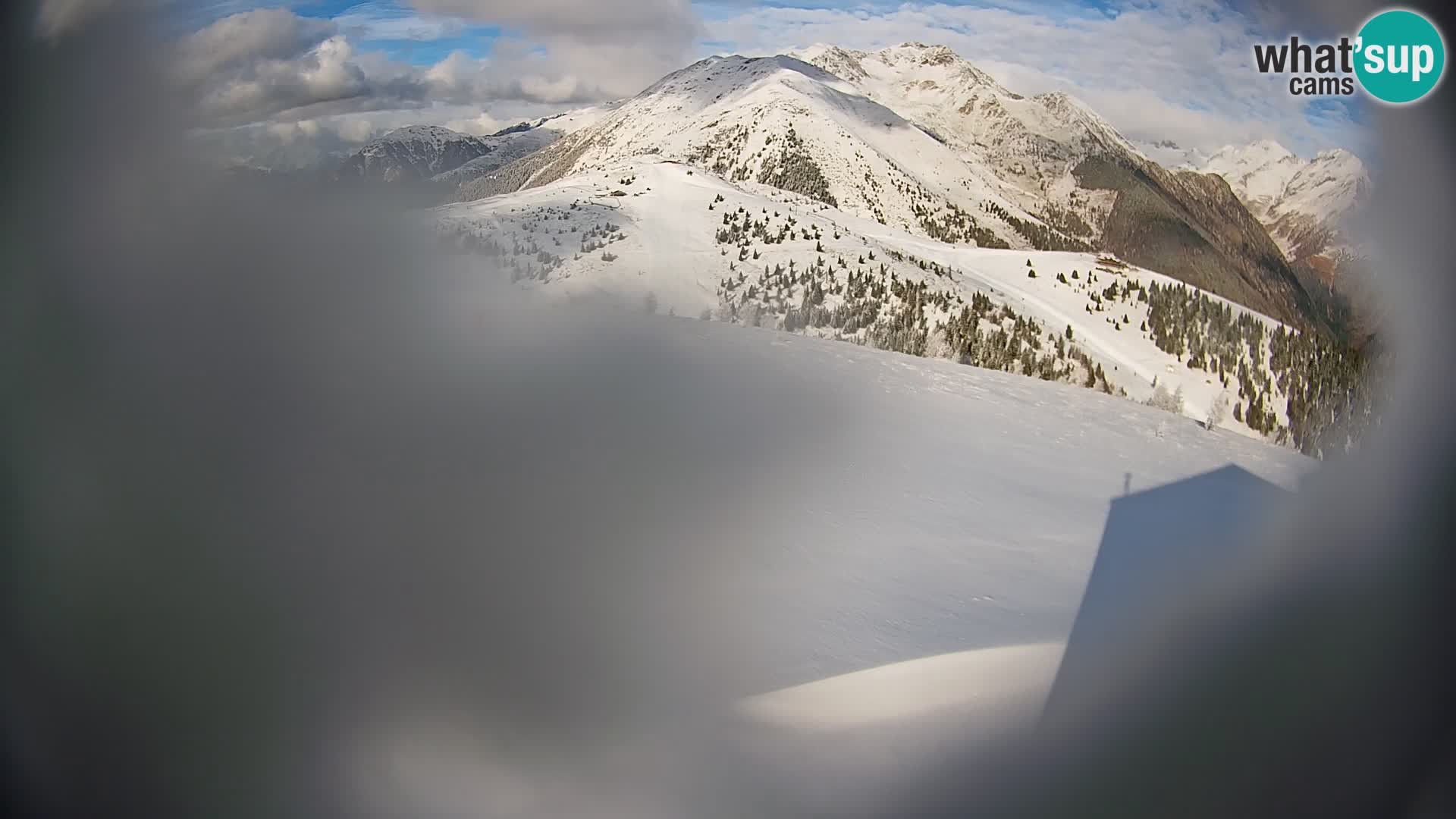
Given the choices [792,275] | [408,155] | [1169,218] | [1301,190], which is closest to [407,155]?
[408,155]

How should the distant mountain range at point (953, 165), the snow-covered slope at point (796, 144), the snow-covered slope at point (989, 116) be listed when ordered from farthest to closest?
the snow-covered slope at point (796, 144)
the snow-covered slope at point (989, 116)
the distant mountain range at point (953, 165)

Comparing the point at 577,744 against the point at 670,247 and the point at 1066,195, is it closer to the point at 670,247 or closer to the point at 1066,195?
the point at 670,247

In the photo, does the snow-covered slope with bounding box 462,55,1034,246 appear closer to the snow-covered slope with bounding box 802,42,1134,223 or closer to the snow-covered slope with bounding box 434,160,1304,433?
the snow-covered slope with bounding box 802,42,1134,223

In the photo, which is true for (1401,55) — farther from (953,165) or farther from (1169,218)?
(953,165)

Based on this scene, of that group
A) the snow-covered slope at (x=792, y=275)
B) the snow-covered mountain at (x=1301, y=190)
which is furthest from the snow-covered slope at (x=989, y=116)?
Result: the snow-covered slope at (x=792, y=275)

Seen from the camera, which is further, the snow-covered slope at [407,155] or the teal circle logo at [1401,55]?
the snow-covered slope at [407,155]

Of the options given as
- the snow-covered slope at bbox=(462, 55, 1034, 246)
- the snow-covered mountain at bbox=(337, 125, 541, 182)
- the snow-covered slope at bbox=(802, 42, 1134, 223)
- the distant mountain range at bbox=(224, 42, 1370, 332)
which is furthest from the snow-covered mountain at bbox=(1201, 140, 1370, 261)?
the snow-covered slope at bbox=(462, 55, 1034, 246)

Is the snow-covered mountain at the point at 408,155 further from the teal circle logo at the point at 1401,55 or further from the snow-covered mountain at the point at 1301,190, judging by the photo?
the teal circle logo at the point at 1401,55
